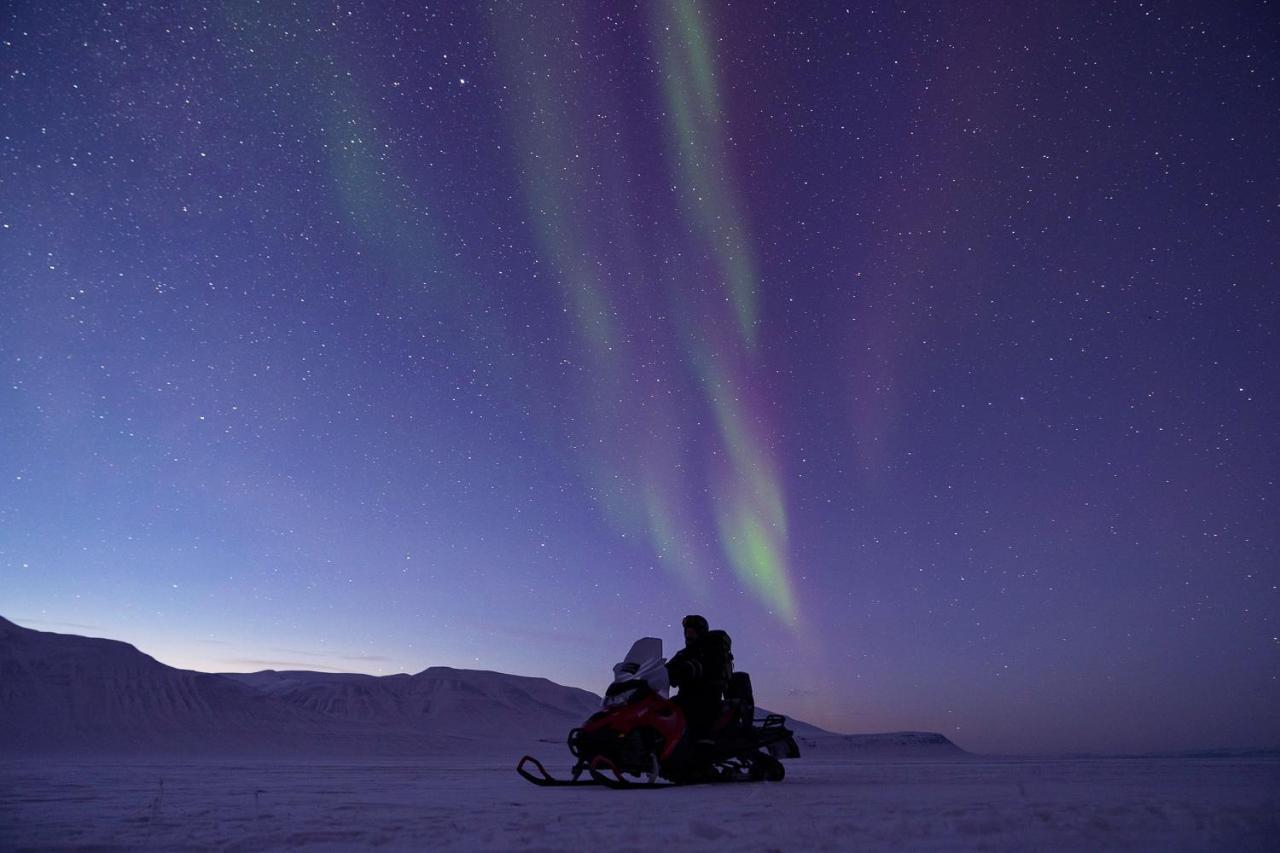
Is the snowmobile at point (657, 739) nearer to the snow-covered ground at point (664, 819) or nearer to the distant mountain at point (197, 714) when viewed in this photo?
the snow-covered ground at point (664, 819)

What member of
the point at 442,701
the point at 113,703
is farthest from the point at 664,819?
the point at 442,701

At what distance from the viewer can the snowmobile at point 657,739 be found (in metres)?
8.94

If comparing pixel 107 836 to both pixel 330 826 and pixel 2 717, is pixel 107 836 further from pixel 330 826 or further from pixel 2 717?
pixel 2 717

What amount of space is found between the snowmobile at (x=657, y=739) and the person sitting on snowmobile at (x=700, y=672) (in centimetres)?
15

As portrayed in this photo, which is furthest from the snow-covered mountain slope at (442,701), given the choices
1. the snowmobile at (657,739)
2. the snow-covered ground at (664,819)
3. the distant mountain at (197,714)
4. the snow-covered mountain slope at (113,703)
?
the snow-covered ground at (664,819)

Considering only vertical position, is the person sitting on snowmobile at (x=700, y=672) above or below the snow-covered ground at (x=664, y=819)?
above

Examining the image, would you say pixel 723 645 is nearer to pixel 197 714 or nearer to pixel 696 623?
pixel 696 623

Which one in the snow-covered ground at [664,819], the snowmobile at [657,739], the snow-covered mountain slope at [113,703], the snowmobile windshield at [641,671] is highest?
the snow-covered mountain slope at [113,703]

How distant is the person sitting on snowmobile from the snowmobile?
15cm

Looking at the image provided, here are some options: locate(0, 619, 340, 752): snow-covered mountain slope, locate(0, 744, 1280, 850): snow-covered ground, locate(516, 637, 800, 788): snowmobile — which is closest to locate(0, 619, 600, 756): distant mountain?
locate(0, 619, 340, 752): snow-covered mountain slope

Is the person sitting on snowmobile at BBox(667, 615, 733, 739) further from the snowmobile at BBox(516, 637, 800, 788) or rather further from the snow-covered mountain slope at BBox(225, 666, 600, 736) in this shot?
the snow-covered mountain slope at BBox(225, 666, 600, 736)

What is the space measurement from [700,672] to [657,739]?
1281 mm

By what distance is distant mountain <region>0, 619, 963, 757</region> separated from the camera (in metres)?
56.0

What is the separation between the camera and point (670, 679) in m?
10.1
